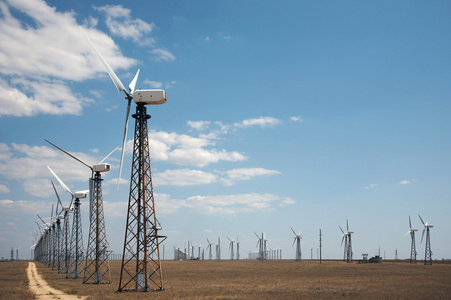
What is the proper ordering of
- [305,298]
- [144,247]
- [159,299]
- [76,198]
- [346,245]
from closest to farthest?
[159,299]
[305,298]
[144,247]
[76,198]
[346,245]

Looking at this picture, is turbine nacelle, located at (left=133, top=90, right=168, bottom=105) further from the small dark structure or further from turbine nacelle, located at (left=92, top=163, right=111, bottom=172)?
the small dark structure

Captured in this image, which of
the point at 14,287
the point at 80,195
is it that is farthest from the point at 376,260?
the point at 14,287

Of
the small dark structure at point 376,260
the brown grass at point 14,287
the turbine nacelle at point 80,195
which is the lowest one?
the small dark structure at point 376,260

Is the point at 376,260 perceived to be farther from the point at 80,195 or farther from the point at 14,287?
the point at 14,287

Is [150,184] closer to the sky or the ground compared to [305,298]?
closer to the sky

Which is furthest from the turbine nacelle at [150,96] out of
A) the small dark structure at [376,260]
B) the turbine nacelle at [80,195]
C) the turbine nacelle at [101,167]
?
the small dark structure at [376,260]

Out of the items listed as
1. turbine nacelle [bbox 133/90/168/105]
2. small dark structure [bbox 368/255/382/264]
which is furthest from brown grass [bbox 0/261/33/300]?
small dark structure [bbox 368/255/382/264]

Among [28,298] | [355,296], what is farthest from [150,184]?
[355,296]

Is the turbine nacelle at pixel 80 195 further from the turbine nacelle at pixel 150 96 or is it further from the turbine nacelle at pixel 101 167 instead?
the turbine nacelle at pixel 150 96

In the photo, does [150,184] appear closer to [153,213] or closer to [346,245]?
[153,213]

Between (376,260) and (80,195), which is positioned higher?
(80,195)

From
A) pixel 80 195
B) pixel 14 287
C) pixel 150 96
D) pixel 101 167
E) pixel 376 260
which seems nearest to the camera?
pixel 150 96

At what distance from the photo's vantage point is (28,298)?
121 ft

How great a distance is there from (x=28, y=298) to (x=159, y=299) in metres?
11.8
